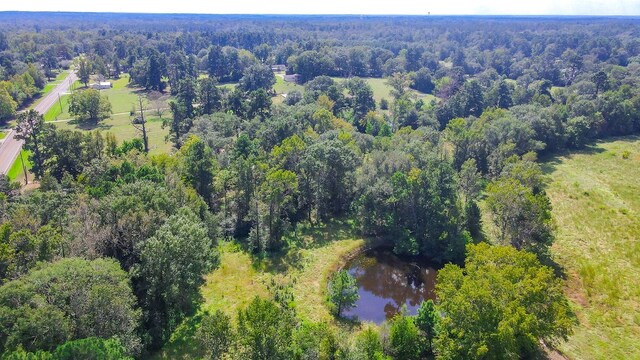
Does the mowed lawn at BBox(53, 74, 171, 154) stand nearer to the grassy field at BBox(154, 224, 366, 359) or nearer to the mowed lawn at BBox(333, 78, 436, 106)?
the grassy field at BBox(154, 224, 366, 359)

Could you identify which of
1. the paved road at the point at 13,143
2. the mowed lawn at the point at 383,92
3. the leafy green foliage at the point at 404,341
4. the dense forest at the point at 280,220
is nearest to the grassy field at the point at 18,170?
the paved road at the point at 13,143

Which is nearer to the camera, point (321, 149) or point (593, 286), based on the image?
point (593, 286)

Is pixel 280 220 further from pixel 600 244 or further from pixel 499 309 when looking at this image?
pixel 600 244

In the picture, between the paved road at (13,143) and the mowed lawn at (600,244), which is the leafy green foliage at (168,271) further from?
the paved road at (13,143)

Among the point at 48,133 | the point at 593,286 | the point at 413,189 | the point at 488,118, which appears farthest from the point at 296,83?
the point at 593,286

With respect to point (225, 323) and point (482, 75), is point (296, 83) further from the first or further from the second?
point (225, 323)

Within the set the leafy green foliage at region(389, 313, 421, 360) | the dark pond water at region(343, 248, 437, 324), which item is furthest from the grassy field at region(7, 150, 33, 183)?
the leafy green foliage at region(389, 313, 421, 360)

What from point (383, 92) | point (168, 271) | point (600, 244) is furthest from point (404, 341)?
point (383, 92)
